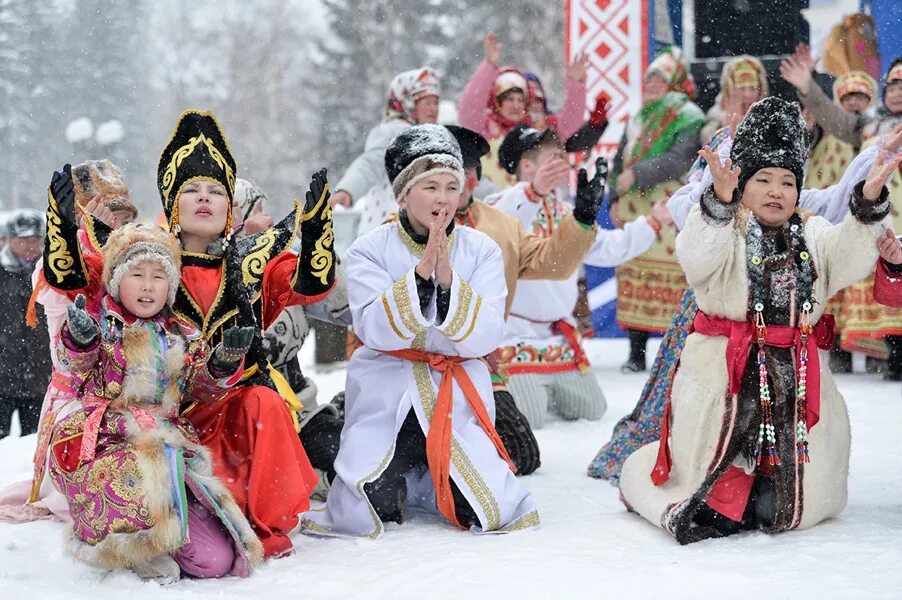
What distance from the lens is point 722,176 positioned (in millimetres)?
3678

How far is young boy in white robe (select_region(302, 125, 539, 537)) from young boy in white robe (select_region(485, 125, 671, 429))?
66.2 inches

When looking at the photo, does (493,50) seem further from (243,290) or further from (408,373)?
(243,290)

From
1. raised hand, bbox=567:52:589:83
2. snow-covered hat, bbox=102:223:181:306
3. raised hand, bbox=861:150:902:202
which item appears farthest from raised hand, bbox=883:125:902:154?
raised hand, bbox=567:52:589:83

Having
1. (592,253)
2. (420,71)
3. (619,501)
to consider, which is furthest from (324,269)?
(420,71)

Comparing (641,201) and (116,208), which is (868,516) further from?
(641,201)

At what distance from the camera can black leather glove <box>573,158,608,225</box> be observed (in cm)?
446

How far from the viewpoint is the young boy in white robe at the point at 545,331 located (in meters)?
5.98

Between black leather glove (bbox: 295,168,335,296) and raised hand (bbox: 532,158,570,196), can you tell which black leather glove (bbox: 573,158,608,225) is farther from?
black leather glove (bbox: 295,168,335,296)

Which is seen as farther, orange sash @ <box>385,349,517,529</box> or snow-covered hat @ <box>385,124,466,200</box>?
snow-covered hat @ <box>385,124,466,200</box>

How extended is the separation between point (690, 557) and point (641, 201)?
4509mm

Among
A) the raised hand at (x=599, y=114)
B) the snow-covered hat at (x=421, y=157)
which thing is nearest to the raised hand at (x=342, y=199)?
the raised hand at (x=599, y=114)

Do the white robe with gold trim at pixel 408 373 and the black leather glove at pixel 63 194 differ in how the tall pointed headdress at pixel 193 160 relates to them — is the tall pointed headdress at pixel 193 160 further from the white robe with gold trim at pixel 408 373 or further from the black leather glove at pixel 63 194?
the white robe with gold trim at pixel 408 373

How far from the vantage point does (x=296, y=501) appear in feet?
12.1

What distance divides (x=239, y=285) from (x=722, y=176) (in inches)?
60.5
